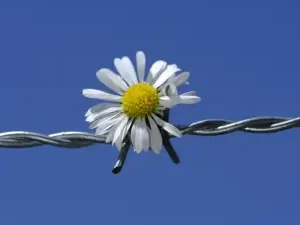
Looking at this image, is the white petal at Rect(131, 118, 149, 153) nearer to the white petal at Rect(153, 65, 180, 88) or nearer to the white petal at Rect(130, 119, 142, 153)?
the white petal at Rect(130, 119, 142, 153)

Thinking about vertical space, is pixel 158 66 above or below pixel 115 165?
above

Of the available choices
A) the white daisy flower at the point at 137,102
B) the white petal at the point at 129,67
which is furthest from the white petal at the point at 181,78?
the white petal at the point at 129,67

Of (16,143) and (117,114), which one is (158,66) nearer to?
(117,114)

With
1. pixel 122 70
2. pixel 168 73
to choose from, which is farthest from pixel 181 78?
pixel 122 70

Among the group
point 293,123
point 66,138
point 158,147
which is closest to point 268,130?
point 293,123

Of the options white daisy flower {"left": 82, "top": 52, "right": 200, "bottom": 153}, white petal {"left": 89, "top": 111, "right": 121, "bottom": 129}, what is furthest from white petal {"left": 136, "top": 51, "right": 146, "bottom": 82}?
white petal {"left": 89, "top": 111, "right": 121, "bottom": 129}

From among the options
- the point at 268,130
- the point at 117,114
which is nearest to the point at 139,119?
the point at 117,114
